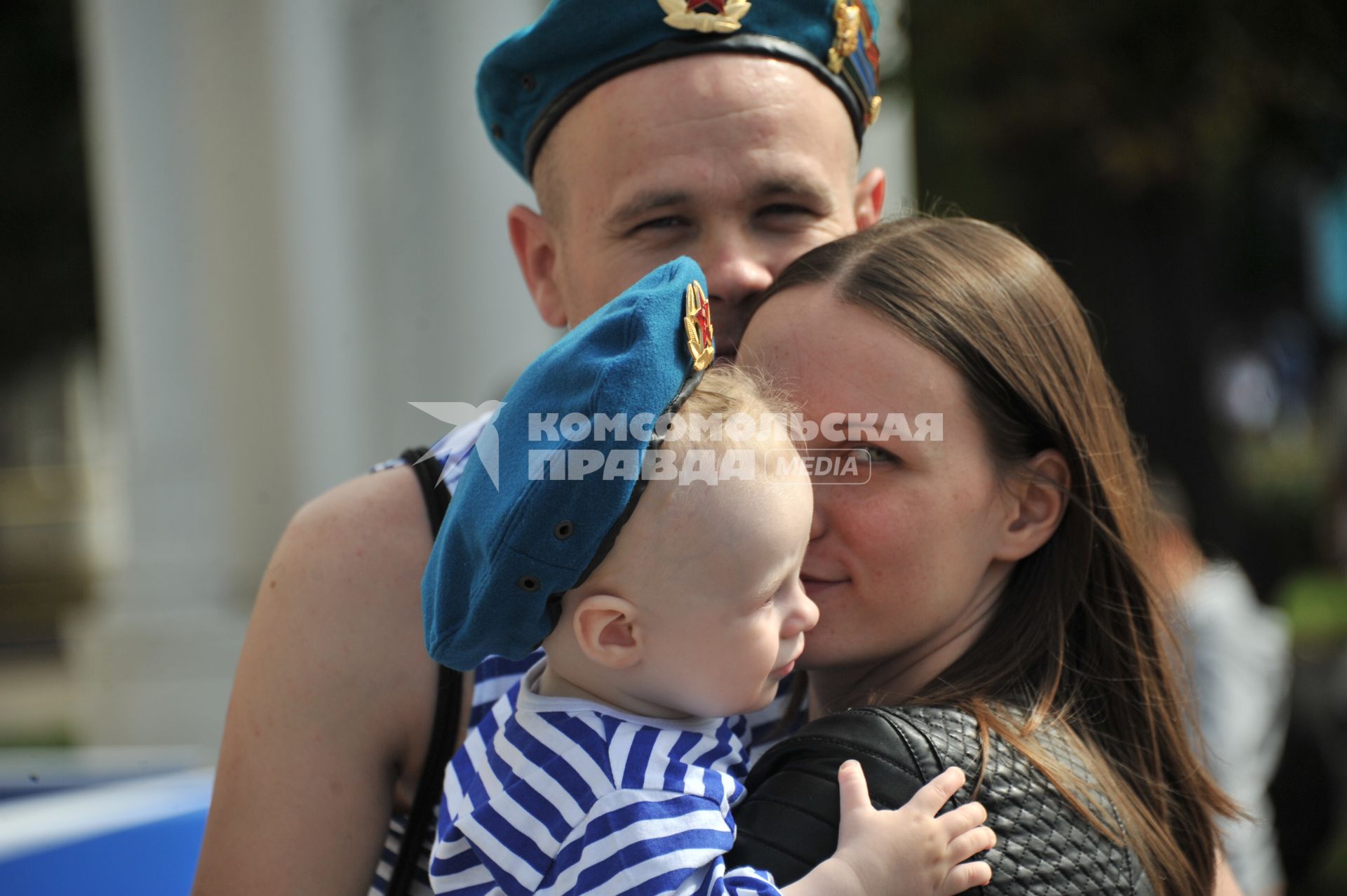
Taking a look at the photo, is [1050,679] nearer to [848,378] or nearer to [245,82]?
[848,378]

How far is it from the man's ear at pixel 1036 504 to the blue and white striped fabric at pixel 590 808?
55 centimetres

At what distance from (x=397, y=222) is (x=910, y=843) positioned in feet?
17.0

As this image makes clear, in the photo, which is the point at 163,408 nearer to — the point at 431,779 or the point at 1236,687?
the point at 1236,687

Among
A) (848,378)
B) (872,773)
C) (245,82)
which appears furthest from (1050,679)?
(245,82)

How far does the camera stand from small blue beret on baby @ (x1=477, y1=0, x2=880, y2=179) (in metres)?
1.92

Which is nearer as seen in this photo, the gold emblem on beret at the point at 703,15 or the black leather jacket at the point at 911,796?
the black leather jacket at the point at 911,796

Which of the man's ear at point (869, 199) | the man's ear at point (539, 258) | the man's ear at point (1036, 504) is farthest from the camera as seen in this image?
the man's ear at point (869, 199)

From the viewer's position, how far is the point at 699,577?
139 centimetres

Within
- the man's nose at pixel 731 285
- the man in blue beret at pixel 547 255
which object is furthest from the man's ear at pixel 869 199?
the man's nose at pixel 731 285

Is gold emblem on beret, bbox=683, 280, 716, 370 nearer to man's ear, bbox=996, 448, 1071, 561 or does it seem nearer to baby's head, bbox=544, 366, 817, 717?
baby's head, bbox=544, 366, 817, 717

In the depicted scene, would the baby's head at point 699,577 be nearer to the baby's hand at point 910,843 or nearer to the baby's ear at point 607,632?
the baby's ear at point 607,632

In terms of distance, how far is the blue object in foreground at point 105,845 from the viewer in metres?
2.21

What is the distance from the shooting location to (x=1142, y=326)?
7.95 metres

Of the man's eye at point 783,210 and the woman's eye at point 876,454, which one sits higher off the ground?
the man's eye at point 783,210
